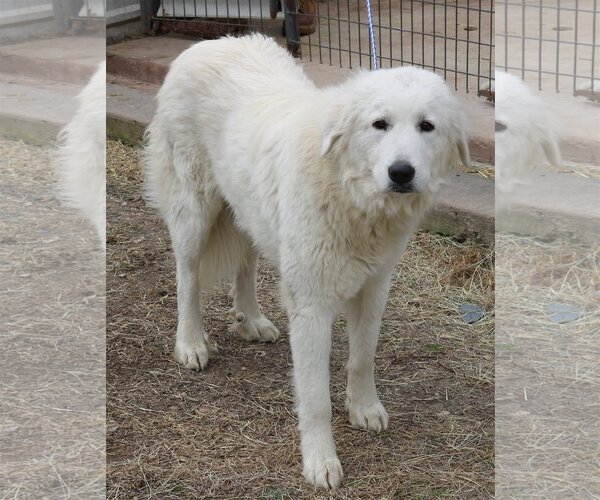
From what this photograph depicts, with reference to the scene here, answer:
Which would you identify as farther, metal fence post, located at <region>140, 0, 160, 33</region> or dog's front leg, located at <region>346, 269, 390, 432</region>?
metal fence post, located at <region>140, 0, 160, 33</region>

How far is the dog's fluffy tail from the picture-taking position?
13.7ft

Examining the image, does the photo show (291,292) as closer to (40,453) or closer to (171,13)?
(40,453)

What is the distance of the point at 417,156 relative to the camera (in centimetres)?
296

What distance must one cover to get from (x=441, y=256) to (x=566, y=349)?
6.29 ft

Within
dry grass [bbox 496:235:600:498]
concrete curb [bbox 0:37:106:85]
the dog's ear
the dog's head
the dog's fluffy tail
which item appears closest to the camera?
concrete curb [bbox 0:37:106:85]

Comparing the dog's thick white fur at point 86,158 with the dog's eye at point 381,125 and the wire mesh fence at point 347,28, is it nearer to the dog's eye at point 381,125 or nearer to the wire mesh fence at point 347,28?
the dog's eye at point 381,125

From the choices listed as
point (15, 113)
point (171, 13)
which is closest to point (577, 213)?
point (15, 113)

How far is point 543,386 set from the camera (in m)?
3.12

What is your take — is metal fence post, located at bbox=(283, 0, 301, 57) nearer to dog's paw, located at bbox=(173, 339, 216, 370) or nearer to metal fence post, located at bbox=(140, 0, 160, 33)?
metal fence post, located at bbox=(140, 0, 160, 33)

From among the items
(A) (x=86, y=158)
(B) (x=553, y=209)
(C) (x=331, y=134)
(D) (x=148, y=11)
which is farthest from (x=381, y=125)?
(D) (x=148, y=11)

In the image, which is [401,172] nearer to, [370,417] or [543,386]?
[543,386]

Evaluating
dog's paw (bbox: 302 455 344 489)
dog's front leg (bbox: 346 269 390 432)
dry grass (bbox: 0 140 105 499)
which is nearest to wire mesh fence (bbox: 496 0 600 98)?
dog's front leg (bbox: 346 269 390 432)

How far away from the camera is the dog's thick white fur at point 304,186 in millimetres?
3057

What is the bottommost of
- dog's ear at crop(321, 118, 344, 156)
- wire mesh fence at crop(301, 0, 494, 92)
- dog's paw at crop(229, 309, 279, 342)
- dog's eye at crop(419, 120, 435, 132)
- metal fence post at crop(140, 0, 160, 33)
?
dog's paw at crop(229, 309, 279, 342)
